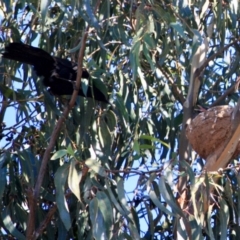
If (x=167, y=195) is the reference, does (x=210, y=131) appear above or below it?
above

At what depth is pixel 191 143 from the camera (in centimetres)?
337

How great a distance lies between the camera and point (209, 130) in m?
3.31

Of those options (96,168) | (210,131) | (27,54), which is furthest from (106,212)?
(27,54)

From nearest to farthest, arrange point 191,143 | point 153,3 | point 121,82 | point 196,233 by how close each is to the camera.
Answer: point 196,233 → point 153,3 → point 191,143 → point 121,82

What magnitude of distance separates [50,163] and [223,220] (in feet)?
3.46

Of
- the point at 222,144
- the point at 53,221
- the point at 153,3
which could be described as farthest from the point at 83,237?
the point at 153,3

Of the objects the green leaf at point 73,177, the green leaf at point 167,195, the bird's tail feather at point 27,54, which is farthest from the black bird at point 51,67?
the green leaf at point 167,195

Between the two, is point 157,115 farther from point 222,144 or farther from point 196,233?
point 196,233

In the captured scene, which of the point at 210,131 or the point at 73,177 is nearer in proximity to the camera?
the point at 73,177

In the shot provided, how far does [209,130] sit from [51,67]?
784 mm

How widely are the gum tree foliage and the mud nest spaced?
0.32ft

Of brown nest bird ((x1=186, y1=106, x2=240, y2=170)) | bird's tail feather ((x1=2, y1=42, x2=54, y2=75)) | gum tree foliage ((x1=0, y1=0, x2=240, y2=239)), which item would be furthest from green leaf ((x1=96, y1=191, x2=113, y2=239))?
bird's tail feather ((x1=2, y1=42, x2=54, y2=75))

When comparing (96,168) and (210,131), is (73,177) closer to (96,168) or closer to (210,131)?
(96,168)

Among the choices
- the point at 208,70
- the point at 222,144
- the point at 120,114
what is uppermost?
the point at 208,70
